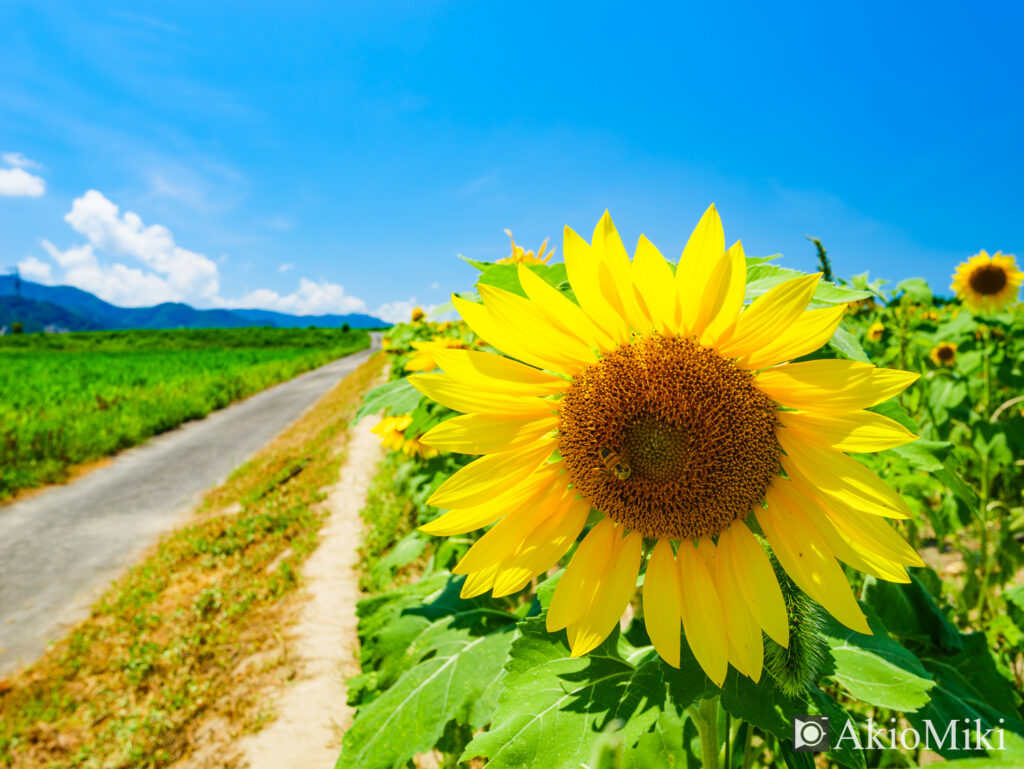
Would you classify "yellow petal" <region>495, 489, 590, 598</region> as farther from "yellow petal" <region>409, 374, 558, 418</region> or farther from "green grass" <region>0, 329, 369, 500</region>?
"green grass" <region>0, 329, 369, 500</region>

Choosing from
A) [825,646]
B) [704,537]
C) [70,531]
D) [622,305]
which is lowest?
[70,531]

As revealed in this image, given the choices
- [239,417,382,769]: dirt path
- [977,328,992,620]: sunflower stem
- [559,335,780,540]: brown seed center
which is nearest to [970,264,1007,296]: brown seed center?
[977,328,992,620]: sunflower stem

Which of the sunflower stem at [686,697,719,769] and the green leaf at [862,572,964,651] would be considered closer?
the sunflower stem at [686,697,719,769]

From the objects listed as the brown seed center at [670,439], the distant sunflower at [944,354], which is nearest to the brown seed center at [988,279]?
the distant sunflower at [944,354]

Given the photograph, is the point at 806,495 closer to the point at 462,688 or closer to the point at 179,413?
the point at 462,688

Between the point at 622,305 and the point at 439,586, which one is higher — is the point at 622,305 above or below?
above

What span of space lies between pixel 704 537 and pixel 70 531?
32.8 feet

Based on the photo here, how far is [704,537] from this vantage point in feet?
2.94

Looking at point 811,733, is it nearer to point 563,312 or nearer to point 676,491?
point 676,491

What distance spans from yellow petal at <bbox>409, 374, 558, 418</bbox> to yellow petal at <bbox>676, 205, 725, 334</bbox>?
28 cm

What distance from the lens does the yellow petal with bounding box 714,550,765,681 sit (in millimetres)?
813

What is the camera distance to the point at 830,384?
80cm

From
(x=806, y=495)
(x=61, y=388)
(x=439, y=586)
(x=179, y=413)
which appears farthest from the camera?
(x=61, y=388)

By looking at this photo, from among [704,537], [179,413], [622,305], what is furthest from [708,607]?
[179,413]
